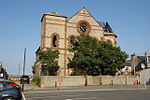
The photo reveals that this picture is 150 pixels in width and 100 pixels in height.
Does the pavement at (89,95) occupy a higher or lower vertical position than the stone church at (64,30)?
lower

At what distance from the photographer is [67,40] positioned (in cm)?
4069

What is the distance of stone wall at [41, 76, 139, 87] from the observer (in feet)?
101

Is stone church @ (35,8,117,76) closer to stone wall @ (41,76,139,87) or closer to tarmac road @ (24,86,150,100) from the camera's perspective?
stone wall @ (41,76,139,87)

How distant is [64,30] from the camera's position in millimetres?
Result: 40469

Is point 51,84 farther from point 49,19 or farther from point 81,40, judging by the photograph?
point 49,19

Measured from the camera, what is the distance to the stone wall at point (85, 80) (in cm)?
3087

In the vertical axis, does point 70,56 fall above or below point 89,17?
below

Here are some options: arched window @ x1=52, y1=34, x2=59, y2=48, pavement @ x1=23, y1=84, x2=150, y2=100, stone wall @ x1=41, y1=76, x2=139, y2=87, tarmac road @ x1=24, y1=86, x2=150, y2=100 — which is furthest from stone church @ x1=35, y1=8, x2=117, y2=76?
tarmac road @ x1=24, y1=86, x2=150, y2=100

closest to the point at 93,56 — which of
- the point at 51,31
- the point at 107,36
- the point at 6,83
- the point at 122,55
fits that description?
the point at 122,55

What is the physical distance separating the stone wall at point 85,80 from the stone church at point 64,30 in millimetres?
6188

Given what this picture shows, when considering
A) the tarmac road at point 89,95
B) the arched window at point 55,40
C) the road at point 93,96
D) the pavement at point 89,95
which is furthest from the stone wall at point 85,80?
the road at point 93,96

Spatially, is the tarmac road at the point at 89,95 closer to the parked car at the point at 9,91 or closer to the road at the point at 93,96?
the road at the point at 93,96

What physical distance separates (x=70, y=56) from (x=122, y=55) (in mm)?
11683

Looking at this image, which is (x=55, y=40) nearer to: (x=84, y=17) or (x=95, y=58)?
(x=84, y=17)
